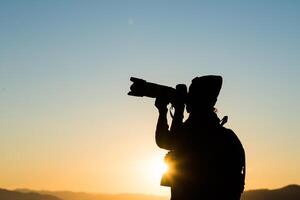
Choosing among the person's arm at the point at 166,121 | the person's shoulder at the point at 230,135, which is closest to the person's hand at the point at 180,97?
the person's arm at the point at 166,121

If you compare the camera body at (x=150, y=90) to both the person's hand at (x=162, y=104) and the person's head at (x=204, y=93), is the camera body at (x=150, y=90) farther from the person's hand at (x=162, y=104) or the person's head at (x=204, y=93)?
the person's head at (x=204, y=93)

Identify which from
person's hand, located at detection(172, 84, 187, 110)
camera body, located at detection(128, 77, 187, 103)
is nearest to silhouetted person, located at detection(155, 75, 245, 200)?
person's hand, located at detection(172, 84, 187, 110)

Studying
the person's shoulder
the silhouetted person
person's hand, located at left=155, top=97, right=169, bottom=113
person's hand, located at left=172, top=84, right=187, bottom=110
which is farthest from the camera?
person's hand, located at left=155, top=97, right=169, bottom=113

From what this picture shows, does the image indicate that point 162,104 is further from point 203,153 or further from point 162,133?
point 203,153

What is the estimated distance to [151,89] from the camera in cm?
721

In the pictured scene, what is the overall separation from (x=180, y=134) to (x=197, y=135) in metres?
0.19

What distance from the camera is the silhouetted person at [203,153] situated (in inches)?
252

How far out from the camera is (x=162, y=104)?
6.99 metres

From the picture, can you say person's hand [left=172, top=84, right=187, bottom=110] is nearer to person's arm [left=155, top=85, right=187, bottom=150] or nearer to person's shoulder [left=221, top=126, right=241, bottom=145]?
person's arm [left=155, top=85, right=187, bottom=150]

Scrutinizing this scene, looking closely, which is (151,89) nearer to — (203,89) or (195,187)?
(203,89)

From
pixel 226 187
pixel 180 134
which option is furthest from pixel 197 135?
pixel 226 187

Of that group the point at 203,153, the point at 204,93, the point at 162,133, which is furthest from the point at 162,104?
the point at 203,153

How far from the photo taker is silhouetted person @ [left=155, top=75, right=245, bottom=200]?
6398 millimetres

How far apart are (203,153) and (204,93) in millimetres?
687
